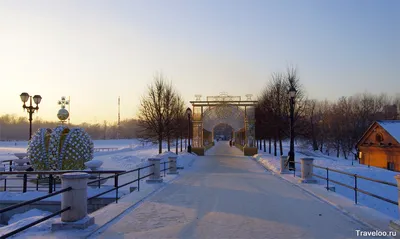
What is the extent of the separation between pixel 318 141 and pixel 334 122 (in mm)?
6544

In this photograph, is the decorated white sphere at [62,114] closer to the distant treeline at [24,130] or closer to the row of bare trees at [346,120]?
the row of bare trees at [346,120]

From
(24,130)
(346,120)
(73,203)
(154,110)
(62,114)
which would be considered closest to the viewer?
(73,203)

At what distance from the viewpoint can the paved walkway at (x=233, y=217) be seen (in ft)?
21.3

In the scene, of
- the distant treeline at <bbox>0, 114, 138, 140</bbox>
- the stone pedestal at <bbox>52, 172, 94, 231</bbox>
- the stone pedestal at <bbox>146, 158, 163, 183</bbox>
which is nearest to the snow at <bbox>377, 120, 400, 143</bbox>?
the stone pedestal at <bbox>146, 158, 163, 183</bbox>

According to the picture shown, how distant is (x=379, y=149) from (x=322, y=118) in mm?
38208

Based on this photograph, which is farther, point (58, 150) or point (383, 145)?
point (383, 145)

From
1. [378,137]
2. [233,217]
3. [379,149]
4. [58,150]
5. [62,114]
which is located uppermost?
[62,114]

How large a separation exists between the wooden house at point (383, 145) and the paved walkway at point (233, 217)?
25.1 metres

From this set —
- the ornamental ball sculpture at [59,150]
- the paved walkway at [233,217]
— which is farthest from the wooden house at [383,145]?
the ornamental ball sculpture at [59,150]

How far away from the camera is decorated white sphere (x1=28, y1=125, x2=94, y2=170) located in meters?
14.7

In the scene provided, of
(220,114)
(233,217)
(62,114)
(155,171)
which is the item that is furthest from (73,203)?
(220,114)

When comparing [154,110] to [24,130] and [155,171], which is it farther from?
[24,130]

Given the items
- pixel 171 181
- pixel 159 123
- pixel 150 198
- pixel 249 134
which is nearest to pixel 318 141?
pixel 249 134

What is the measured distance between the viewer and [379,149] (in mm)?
34406
